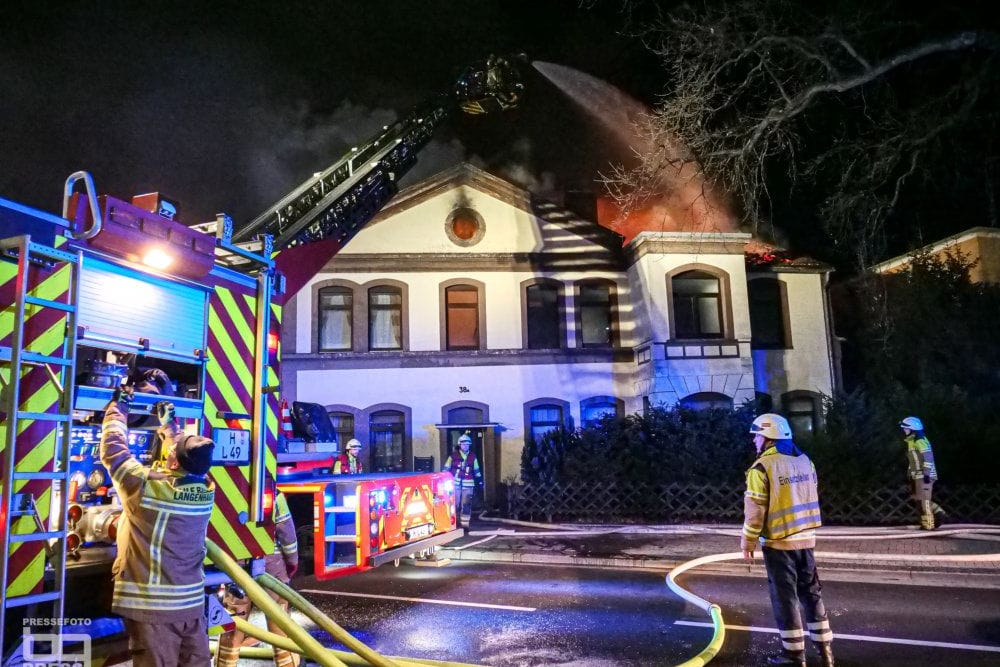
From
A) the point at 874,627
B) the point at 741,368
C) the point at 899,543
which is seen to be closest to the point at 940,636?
the point at 874,627

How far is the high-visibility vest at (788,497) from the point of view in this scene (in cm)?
515

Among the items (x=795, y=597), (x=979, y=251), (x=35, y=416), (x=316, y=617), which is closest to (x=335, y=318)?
(x=316, y=617)

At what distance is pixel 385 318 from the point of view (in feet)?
60.3

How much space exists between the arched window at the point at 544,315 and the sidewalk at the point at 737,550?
21.2 ft

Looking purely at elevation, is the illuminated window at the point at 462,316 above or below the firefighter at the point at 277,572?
above

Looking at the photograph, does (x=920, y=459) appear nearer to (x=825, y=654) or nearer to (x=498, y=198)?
(x=825, y=654)

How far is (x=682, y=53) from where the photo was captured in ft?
31.7

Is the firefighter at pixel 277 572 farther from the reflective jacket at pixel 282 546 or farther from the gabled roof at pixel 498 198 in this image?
the gabled roof at pixel 498 198

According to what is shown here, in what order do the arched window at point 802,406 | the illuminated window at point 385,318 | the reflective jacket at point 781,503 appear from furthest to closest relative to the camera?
the arched window at point 802,406 → the illuminated window at point 385,318 → the reflective jacket at point 781,503

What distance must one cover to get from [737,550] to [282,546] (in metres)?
7.28

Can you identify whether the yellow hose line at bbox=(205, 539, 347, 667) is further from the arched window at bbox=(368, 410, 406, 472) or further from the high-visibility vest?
the arched window at bbox=(368, 410, 406, 472)

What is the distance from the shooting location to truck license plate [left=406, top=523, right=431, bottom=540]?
6.23m

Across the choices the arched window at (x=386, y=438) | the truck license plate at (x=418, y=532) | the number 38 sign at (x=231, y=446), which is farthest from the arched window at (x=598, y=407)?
the number 38 sign at (x=231, y=446)

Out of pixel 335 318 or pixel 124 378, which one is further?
pixel 335 318
